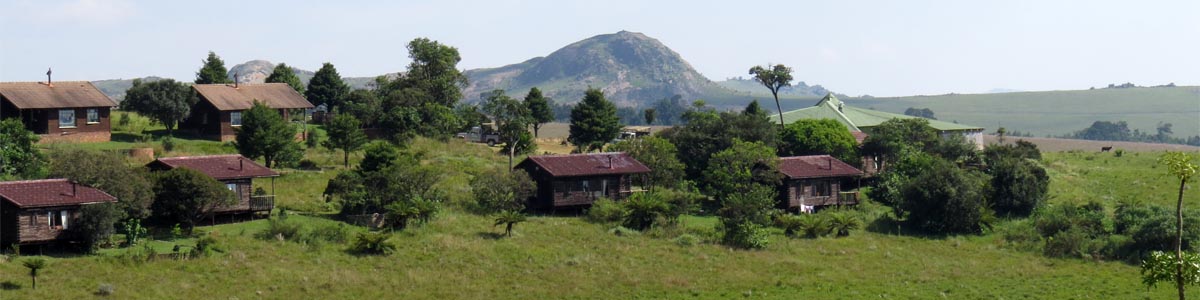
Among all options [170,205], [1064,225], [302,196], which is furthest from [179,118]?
[1064,225]

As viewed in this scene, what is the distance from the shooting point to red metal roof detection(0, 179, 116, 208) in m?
45.6

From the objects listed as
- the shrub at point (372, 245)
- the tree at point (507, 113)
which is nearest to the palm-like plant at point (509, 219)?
the shrub at point (372, 245)

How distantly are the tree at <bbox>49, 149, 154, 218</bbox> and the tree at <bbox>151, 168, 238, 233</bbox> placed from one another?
23.5 inches

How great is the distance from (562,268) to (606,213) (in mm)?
11573

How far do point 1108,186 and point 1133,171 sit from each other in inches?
279

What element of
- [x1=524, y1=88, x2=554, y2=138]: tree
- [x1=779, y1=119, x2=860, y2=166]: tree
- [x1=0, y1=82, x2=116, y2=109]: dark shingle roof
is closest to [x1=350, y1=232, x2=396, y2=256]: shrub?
[x1=0, y1=82, x2=116, y2=109]: dark shingle roof

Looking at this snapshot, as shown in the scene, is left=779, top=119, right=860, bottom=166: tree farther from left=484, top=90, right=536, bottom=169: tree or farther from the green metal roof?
the green metal roof

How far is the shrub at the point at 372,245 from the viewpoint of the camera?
164ft

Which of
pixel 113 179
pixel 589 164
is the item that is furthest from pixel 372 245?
pixel 589 164

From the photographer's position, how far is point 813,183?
228 ft

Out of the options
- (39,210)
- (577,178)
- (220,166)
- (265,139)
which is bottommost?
(39,210)

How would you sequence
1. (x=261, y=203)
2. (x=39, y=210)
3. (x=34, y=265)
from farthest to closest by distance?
(x=261, y=203), (x=39, y=210), (x=34, y=265)

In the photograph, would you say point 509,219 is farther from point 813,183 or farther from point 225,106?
point 225,106

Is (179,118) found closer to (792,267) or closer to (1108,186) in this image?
(792,267)
